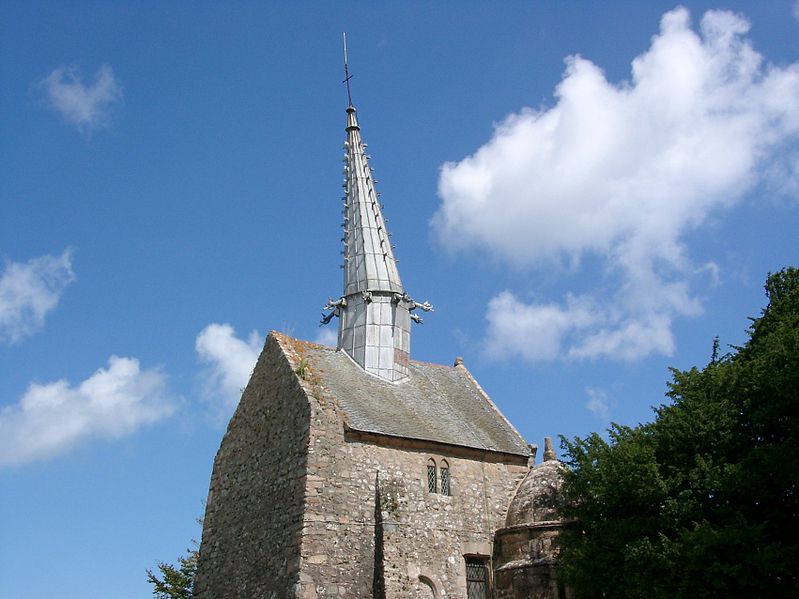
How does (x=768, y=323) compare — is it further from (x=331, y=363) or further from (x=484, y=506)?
(x=331, y=363)

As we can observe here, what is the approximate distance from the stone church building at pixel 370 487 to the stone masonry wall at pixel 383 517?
0.03 meters

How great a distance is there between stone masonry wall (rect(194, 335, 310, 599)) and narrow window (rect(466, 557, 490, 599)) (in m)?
5.31

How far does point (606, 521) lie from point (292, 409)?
9.29 meters

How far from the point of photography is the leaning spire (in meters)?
28.8

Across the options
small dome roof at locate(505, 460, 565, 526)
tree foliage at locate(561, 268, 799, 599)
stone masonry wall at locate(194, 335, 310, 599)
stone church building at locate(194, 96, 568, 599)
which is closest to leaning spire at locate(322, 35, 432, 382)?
stone church building at locate(194, 96, 568, 599)

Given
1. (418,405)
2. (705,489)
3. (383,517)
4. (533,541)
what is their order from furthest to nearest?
(418,405) → (533,541) → (383,517) → (705,489)

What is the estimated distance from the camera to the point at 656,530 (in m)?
19.9

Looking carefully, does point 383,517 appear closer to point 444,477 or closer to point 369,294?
point 444,477

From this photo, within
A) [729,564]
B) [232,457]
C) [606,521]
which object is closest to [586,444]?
[606,521]

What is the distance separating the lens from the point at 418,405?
2730 cm

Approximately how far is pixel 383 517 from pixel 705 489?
8.35 metres

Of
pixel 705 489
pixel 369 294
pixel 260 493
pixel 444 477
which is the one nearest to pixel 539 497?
pixel 444 477

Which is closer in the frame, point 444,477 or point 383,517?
point 383,517

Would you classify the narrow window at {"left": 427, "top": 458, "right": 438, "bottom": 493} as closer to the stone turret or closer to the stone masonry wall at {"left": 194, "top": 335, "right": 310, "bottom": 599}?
the stone turret
